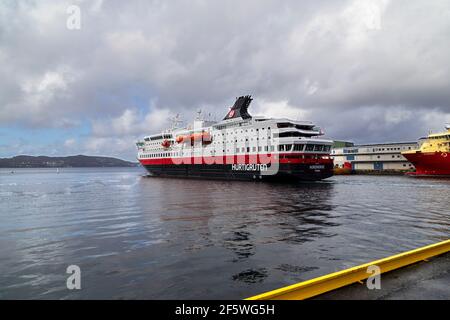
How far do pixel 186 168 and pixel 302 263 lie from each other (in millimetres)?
66758

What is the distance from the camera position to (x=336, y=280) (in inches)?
272

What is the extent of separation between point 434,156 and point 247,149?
45.9 meters

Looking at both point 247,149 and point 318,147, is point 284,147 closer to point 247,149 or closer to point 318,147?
point 318,147

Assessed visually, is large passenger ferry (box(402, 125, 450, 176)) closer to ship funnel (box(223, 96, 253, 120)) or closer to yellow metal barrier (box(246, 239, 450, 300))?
ship funnel (box(223, 96, 253, 120))

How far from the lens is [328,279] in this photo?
6758 mm

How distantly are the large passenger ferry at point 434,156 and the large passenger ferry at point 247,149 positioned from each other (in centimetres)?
3293

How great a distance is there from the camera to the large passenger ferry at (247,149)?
169ft

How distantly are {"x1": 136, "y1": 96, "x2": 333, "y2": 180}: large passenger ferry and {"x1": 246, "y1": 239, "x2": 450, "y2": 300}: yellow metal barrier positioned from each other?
4244 cm

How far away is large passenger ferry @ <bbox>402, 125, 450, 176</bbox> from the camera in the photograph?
69.6m

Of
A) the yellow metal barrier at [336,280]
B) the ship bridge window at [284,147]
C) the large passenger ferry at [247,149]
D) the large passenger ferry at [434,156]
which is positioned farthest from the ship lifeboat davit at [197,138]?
the yellow metal barrier at [336,280]

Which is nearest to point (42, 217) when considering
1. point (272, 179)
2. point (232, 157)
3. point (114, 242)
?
point (114, 242)

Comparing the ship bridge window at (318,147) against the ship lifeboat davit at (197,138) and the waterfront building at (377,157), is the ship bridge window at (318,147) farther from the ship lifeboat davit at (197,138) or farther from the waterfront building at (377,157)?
the waterfront building at (377,157)

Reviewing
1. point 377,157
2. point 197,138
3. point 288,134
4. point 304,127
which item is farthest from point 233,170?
point 377,157
